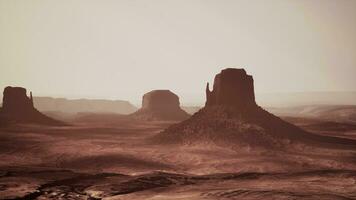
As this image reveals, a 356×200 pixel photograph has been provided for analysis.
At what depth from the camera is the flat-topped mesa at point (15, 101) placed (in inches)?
2172

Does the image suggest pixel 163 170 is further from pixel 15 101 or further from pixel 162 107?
pixel 162 107

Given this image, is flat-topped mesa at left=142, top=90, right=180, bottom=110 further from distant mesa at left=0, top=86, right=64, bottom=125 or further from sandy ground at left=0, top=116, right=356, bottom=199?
sandy ground at left=0, top=116, right=356, bottom=199

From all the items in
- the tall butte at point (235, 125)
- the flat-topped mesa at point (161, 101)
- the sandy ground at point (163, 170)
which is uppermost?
the flat-topped mesa at point (161, 101)

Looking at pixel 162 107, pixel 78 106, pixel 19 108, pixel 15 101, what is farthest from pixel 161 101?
pixel 78 106

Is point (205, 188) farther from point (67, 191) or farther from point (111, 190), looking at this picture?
point (67, 191)

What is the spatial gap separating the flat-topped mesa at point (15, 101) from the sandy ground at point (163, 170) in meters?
17.6

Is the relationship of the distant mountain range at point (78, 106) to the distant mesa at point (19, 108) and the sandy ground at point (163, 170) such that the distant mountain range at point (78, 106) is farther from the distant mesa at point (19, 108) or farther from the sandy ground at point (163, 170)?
the sandy ground at point (163, 170)

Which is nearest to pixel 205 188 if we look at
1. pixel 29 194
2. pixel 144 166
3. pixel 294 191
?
pixel 294 191

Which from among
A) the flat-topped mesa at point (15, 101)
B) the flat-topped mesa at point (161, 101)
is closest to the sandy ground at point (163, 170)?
the flat-topped mesa at point (15, 101)

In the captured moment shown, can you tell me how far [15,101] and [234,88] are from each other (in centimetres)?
3528

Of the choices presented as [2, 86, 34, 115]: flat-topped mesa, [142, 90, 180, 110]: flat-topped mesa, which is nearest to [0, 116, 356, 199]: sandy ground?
[2, 86, 34, 115]: flat-topped mesa

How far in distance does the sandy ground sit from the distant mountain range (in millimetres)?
90274

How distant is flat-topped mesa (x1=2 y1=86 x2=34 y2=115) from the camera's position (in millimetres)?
55156

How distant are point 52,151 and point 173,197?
18921 mm
